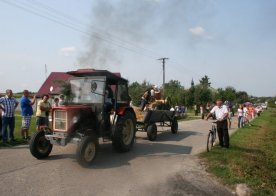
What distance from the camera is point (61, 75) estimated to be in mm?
45344

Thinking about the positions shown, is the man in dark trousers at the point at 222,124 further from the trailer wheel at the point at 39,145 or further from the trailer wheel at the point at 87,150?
the trailer wheel at the point at 39,145

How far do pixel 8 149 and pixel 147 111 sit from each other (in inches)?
213

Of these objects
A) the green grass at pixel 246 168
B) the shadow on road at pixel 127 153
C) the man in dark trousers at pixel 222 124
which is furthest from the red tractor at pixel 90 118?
the man in dark trousers at pixel 222 124

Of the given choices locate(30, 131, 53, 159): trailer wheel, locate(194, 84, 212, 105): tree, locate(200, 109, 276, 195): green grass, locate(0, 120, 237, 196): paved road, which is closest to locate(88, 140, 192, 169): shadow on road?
locate(0, 120, 237, 196): paved road

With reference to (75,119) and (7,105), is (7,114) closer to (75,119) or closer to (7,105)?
(7,105)

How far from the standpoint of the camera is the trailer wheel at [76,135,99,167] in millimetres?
7602

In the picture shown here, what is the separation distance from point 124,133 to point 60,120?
245cm

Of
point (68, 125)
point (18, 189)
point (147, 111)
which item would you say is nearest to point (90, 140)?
point (68, 125)

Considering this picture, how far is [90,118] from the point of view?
8867 mm

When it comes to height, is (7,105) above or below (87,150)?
above

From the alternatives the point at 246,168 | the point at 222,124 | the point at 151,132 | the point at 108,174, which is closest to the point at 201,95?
the point at 151,132

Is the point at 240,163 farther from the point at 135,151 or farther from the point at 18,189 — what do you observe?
the point at 18,189

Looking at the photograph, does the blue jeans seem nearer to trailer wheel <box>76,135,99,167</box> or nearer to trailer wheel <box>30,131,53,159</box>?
trailer wheel <box>30,131,53,159</box>

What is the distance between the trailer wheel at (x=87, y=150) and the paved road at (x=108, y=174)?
0.61ft
